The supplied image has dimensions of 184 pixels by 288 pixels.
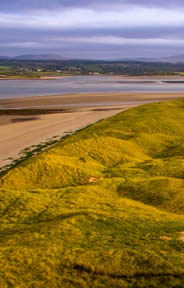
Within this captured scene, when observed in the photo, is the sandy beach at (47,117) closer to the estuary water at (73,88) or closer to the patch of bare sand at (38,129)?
the patch of bare sand at (38,129)

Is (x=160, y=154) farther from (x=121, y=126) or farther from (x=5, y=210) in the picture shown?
(x=5, y=210)

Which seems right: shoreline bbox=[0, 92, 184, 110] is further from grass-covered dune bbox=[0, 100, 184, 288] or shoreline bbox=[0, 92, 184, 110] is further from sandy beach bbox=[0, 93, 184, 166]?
grass-covered dune bbox=[0, 100, 184, 288]

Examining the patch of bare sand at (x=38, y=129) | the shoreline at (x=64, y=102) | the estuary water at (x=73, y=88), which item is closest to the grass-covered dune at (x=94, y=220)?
the patch of bare sand at (x=38, y=129)

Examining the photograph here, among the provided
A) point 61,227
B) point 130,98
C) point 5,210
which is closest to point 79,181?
point 5,210

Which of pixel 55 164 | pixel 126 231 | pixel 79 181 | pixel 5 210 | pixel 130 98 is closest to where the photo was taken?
pixel 126 231

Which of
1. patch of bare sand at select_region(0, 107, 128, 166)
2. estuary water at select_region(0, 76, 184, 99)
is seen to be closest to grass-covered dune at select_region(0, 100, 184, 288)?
patch of bare sand at select_region(0, 107, 128, 166)

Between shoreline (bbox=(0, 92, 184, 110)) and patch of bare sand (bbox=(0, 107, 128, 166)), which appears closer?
patch of bare sand (bbox=(0, 107, 128, 166))
